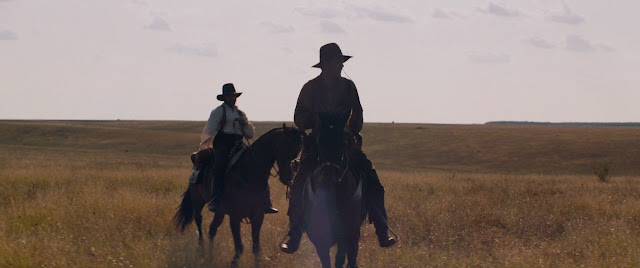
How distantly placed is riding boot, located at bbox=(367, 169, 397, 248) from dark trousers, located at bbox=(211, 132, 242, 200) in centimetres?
250

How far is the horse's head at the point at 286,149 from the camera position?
27.3 ft

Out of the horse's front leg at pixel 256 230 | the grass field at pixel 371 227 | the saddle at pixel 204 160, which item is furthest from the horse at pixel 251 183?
the grass field at pixel 371 227

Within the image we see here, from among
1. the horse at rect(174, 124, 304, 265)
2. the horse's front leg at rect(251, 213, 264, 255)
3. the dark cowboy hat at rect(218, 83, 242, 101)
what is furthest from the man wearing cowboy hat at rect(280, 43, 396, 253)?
the dark cowboy hat at rect(218, 83, 242, 101)

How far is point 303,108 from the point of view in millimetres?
7383

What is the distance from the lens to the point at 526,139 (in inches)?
2554

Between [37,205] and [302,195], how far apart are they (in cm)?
763

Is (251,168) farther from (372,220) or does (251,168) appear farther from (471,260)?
(471,260)

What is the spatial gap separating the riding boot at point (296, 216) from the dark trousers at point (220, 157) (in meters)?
2.36

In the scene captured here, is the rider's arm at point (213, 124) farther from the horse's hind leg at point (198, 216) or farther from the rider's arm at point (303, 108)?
the rider's arm at point (303, 108)

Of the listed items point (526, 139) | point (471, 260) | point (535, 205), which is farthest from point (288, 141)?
point (526, 139)

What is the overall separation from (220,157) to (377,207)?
278cm

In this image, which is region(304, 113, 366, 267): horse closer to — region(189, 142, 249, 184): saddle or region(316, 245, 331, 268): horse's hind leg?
region(316, 245, 331, 268): horse's hind leg

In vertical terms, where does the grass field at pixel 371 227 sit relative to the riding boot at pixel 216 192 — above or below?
below

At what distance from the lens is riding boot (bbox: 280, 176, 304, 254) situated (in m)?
7.15
